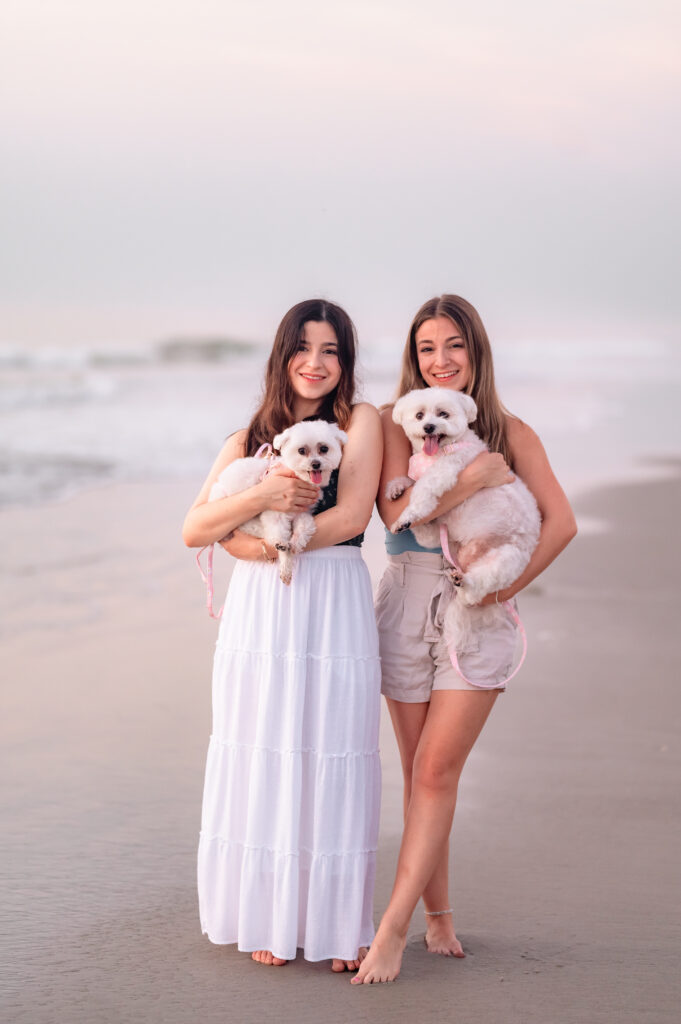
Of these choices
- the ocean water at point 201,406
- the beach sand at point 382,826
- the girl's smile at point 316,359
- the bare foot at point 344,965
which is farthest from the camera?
the ocean water at point 201,406

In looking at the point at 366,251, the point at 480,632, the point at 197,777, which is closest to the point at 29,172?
the point at 366,251

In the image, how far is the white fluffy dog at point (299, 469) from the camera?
10.4 ft

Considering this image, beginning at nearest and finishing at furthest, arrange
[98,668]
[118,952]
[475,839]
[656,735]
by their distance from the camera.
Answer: [118,952], [475,839], [656,735], [98,668]

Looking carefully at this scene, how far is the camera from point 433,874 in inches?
131

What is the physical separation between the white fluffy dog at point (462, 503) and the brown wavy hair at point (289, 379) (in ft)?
0.63

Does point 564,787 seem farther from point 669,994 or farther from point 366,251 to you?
point 366,251

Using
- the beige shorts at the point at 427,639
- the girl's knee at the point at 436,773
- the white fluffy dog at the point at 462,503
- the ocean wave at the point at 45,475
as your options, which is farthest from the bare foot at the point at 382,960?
the ocean wave at the point at 45,475

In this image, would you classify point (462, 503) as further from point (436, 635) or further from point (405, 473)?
point (436, 635)

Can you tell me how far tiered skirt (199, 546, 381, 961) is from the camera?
10.3ft

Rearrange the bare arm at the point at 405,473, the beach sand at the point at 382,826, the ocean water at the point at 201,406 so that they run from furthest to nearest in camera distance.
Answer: the ocean water at the point at 201,406 → the bare arm at the point at 405,473 → the beach sand at the point at 382,826

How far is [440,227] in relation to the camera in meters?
16.9

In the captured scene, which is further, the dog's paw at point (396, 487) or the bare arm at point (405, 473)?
the dog's paw at point (396, 487)

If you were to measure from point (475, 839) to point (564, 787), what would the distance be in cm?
58

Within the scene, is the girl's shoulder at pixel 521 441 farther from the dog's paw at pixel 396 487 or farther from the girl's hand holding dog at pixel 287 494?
the girl's hand holding dog at pixel 287 494
